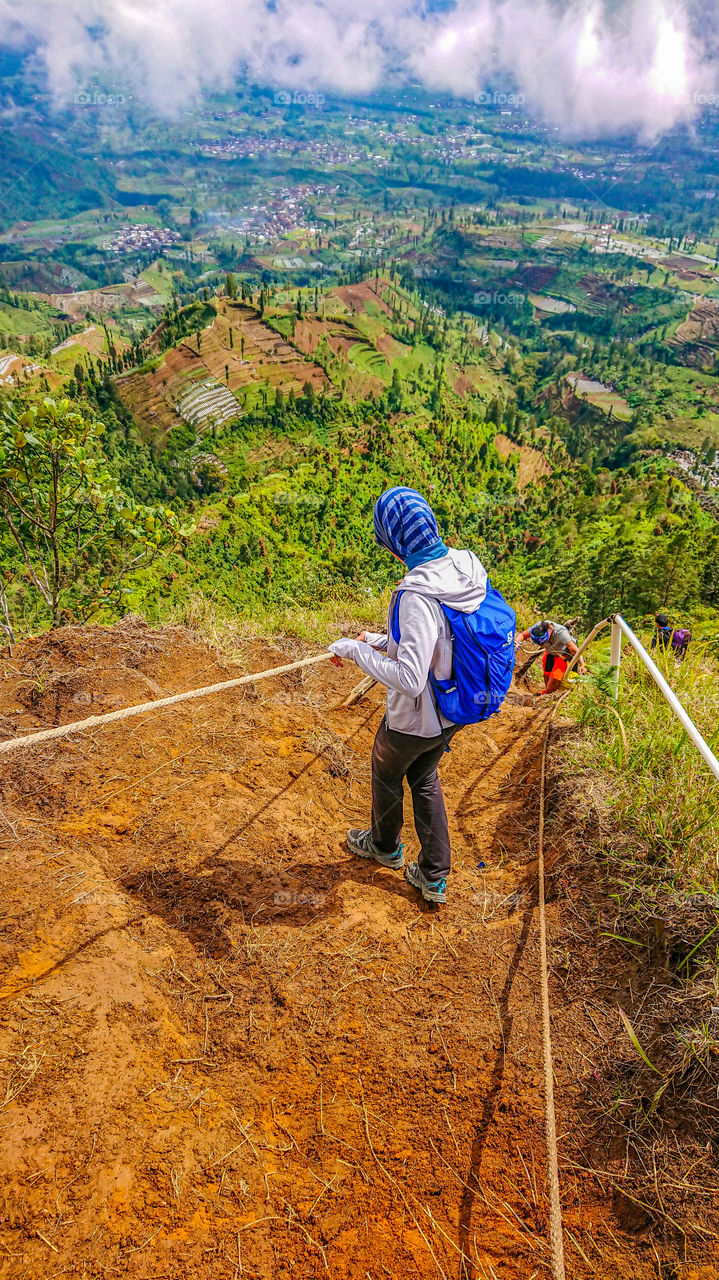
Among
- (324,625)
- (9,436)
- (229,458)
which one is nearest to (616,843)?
(324,625)

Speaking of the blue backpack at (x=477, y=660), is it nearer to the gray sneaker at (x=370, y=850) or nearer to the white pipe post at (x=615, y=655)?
the gray sneaker at (x=370, y=850)

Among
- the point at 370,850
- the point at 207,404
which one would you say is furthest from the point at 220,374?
the point at 370,850

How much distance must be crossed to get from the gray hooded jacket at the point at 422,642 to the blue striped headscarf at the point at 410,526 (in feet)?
0.23

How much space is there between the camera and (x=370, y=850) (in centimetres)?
405

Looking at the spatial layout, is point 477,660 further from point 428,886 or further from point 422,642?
point 428,886

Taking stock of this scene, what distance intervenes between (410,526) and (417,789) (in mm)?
1536

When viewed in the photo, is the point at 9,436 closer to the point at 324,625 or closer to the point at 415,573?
the point at 324,625

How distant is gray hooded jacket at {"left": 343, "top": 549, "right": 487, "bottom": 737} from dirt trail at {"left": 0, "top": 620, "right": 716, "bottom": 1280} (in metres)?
1.30

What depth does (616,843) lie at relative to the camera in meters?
3.34

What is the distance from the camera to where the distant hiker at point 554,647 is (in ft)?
19.6

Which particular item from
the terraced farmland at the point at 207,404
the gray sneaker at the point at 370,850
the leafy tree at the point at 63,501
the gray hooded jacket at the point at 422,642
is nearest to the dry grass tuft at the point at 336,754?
the gray sneaker at the point at 370,850

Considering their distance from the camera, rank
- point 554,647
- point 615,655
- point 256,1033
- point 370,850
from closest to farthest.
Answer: point 256,1033 < point 370,850 < point 615,655 < point 554,647

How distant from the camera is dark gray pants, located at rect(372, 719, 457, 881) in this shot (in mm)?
3436

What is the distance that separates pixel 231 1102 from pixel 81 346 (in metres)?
112
